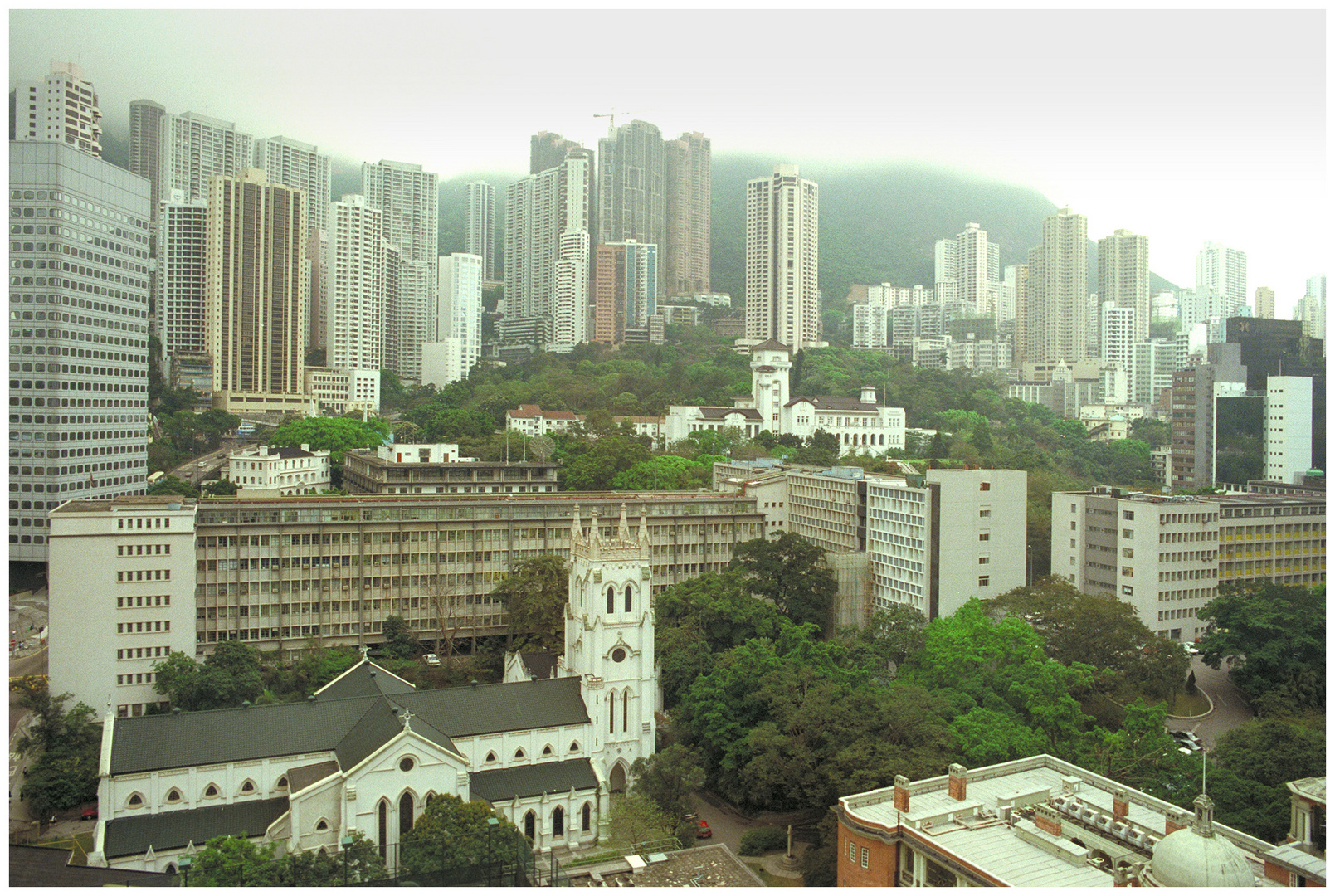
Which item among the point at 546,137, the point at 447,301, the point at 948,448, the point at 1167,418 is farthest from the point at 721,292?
the point at 948,448

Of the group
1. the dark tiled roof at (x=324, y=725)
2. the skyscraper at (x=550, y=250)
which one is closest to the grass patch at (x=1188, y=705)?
the dark tiled roof at (x=324, y=725)

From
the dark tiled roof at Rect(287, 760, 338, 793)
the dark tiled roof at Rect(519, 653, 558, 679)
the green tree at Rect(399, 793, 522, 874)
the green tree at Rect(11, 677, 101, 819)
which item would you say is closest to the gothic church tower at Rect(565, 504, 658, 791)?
the dark tiled roof at Rect(519, 653, 558, 679)

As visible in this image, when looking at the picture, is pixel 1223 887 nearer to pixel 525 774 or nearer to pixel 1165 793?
pixel 1165 793

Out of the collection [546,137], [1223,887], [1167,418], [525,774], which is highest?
[546,137]

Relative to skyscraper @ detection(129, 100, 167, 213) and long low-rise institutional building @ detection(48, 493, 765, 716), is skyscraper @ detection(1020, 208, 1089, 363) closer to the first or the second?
long low-rise institutional building @ detection(48, 493, 765, 716)

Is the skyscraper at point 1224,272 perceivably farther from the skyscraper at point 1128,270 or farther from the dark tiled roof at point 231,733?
the dark tiled roof at point 231,733
